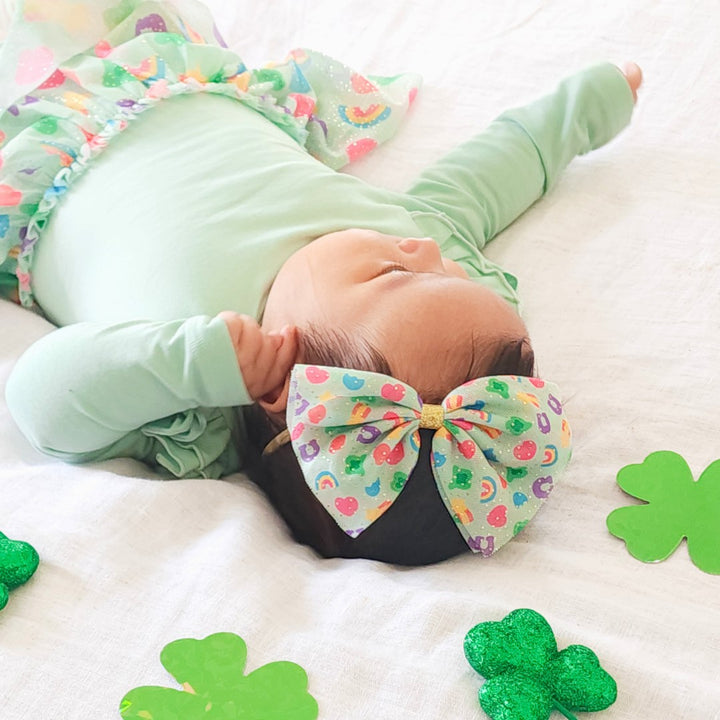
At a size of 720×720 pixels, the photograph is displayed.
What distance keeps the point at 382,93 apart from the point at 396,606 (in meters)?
0.83

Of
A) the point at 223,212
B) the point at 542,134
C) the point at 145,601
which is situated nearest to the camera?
the point at 145,601

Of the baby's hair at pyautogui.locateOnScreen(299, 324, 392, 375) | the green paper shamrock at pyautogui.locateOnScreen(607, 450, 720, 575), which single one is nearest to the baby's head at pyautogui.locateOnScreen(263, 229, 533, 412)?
the baby's hair at pyautogui.locateOnScreen(299, 324, 392, 375)

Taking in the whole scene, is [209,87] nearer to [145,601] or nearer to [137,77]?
[137,77]

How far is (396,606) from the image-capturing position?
0.75 m

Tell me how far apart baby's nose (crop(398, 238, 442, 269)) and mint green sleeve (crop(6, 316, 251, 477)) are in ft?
0.69

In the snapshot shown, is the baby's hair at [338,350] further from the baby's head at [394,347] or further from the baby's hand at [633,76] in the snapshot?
the baby's hand at [633,76]

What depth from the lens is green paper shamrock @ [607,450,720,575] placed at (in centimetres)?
84

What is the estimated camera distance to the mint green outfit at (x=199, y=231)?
0.88 meters

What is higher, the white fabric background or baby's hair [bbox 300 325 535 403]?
baby's hair [bbox 300 325 535 403]

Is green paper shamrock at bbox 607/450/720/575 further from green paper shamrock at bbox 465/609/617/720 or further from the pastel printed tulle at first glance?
the pastel printed tulle

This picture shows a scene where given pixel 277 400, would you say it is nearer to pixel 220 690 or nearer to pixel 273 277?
pixel 273 277

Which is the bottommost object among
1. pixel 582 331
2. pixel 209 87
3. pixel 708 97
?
pixel 582 331

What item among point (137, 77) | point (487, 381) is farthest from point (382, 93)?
point (487, 381)

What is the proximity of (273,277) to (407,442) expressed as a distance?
27 centimetres
